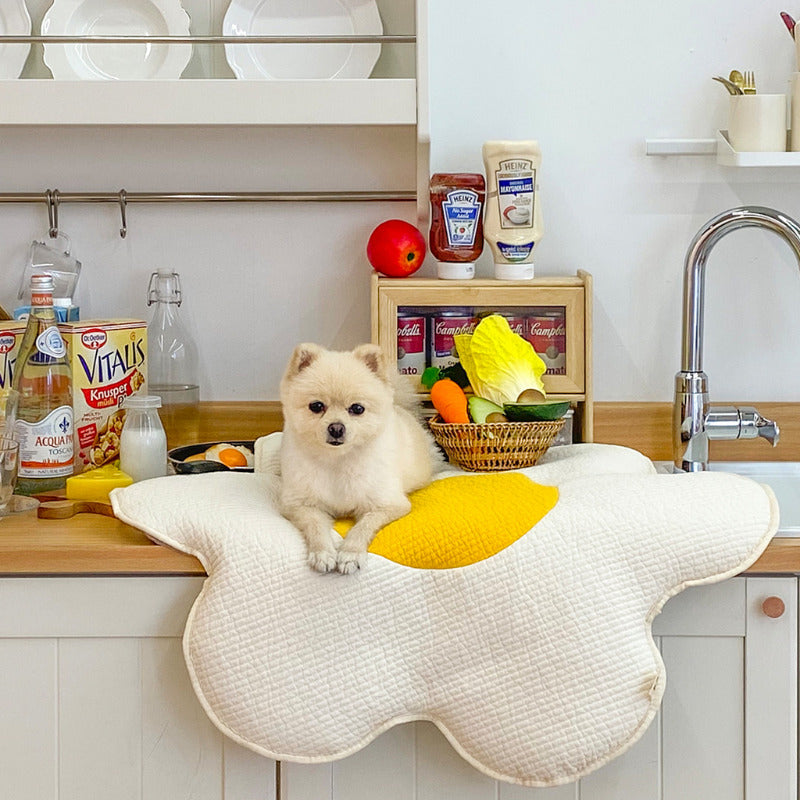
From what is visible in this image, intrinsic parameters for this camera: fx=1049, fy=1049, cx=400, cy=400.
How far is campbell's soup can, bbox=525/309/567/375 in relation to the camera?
5.17 ft

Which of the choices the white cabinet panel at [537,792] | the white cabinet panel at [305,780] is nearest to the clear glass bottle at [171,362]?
the white cabinet panel at [305,780]

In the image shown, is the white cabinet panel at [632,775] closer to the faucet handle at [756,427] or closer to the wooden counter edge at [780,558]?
the wooden counter edge at [780,558]

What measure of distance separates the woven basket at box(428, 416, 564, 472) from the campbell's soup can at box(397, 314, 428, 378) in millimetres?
150

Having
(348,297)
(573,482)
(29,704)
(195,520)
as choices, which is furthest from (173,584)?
(348,297)

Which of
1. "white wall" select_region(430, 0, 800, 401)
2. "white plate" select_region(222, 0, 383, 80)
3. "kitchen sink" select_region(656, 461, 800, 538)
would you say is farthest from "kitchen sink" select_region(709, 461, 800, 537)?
"white plate" select_region(222, 0, 383, 80)

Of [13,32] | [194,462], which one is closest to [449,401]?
[194,462]

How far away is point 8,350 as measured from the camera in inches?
60.4

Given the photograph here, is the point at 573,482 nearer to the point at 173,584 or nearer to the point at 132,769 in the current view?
the point at 173,584

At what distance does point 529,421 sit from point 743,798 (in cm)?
55

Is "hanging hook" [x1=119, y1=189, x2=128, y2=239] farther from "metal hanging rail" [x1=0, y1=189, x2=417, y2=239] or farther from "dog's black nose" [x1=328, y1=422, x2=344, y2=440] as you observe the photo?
"dog's black nose" [x1=328, y1=422, x2=344, y2=440]

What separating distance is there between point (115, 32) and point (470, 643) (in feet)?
3.49

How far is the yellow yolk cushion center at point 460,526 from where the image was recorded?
3.94ft

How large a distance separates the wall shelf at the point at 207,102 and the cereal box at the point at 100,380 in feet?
0.99

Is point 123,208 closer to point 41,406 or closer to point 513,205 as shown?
point 41,406
